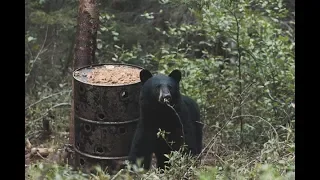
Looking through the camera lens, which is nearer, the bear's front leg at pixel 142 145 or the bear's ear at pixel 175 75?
the bear's ear at pixel 175 75

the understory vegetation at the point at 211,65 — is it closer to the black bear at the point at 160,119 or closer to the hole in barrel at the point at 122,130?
the black bear at the point at 160,119

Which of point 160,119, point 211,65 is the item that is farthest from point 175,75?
point 211,65

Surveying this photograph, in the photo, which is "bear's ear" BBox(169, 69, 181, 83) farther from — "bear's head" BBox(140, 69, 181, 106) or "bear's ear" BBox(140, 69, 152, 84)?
"bear's ear" BBox(140, 69, 152, 84)

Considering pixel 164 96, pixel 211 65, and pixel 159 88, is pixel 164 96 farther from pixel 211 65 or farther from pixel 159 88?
pixel 211 65

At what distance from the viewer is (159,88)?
4.33 meters

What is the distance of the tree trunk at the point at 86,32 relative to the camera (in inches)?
186

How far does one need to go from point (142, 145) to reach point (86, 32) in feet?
3.58

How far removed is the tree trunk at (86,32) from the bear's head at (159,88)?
0.68 m

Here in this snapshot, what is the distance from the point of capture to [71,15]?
268 inches

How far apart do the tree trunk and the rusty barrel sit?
172 mm

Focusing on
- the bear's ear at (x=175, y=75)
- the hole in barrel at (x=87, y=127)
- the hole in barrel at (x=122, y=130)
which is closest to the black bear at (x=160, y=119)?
the bear's ear at (x=175, y=75)

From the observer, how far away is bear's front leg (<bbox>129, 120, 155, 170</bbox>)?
4.54m

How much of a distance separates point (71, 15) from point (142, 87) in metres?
2.72
